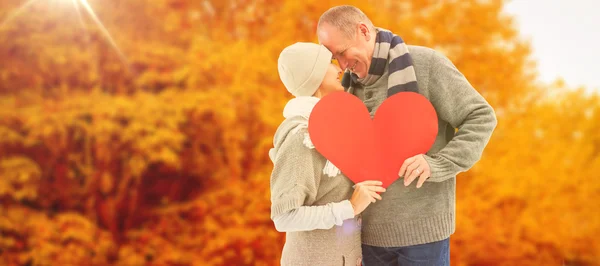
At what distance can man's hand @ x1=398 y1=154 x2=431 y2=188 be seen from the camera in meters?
1.17

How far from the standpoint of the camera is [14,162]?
3672mm

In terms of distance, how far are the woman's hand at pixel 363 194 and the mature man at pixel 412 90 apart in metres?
0.15

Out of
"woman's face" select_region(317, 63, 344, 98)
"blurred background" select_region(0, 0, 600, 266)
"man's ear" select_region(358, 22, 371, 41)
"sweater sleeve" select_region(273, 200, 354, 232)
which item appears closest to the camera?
"sweater sleeve" select_region(273, 200, 354, 232)

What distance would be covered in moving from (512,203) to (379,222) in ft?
11.3

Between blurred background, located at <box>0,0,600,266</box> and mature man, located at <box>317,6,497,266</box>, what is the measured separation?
213 cm

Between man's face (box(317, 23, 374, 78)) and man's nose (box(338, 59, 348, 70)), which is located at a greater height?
man's face (box(317, 23, 374, 78))

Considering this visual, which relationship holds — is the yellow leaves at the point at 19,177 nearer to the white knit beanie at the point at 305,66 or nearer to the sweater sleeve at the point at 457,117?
the white knit beanie at the point at 305,66

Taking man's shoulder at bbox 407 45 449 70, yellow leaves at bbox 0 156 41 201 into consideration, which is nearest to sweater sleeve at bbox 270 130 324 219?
man's shoulder at bbox 407 45 449 70

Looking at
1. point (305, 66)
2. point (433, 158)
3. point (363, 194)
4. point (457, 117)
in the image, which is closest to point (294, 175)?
point (363, 194)

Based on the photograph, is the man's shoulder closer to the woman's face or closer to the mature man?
the mature man

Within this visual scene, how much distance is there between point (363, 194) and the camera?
3.70 feet

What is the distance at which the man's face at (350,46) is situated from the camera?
1297 mm

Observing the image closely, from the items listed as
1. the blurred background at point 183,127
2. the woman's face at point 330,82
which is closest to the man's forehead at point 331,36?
the woman's face at point 330,82

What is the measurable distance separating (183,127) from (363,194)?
9.78ft
